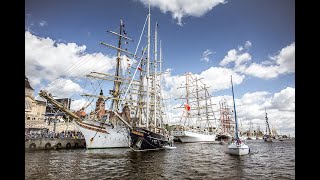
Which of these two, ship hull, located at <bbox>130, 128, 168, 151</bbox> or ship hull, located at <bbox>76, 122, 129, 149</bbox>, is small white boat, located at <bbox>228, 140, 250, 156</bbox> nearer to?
ship hull, located at <bbox>130, 128, 168, 151</bbox>

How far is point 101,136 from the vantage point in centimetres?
4772

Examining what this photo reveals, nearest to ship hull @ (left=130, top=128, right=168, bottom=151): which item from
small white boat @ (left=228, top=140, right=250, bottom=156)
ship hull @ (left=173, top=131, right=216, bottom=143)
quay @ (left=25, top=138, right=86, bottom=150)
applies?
small white boat @ (left=228, top=140, right=250, bottom=156)

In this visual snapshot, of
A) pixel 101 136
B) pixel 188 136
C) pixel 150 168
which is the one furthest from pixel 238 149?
pixel 188 136

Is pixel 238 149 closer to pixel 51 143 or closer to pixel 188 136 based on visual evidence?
pixel 51 143

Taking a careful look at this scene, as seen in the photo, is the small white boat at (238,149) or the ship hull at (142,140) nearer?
the small white boat at (238,149)

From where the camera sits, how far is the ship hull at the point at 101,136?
46.7m

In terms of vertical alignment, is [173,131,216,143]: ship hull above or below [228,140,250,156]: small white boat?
below

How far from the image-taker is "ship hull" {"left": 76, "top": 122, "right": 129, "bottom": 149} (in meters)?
46.7

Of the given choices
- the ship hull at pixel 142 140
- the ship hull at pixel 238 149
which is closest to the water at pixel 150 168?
the ship hull at pixel 238 149

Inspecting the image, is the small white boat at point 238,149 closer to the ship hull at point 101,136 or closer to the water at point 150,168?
the water at point 150,168

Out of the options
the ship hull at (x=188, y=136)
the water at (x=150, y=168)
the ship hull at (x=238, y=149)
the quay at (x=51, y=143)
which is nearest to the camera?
the water at (x=150, y=168)

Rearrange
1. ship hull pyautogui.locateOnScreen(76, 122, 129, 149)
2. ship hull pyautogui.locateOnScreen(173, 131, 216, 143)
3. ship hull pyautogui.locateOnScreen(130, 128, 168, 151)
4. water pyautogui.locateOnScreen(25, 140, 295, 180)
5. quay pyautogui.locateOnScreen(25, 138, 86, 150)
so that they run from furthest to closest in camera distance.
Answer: ship hull pyautogui.locateOnScreen(173, 131, 216, 143) < ship hull pyautogui.locateOnScreen(76, 122, 129, 149) < quay pyautogui.locateOnScreen(25, 138, 86, 150) < ship hull pyautogui.locateOnScreen(130, 128, 168, 151) < water pyautogui.locateOnScreen(25, 140, 295, 180)
